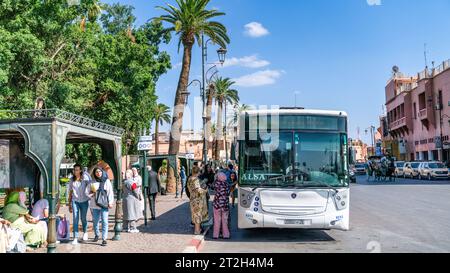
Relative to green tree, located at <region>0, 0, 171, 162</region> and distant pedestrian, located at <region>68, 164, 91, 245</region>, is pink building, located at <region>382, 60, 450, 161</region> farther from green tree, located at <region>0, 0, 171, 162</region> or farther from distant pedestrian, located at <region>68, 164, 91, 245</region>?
distant pedestrian, located at <region>68, 164, 91, 245</region>

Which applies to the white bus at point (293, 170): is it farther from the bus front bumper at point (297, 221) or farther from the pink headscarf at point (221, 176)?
the pink headscarf at point (221, 176)

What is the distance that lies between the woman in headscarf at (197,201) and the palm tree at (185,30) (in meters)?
15.6

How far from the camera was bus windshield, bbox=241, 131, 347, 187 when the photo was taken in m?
10.7

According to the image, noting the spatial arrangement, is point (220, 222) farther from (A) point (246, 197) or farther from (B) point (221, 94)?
(B) point (221, 94)

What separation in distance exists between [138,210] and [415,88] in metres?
59.0

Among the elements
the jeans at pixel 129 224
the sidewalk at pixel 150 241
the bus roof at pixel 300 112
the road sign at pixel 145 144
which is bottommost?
the sidewalk at pixel 150 241

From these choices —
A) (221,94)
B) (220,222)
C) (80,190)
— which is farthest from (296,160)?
(221,94)

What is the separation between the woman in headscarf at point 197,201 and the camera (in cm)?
1150

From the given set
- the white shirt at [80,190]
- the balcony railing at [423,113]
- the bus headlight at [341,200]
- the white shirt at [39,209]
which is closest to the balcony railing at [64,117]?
the white shirt at [80,190]

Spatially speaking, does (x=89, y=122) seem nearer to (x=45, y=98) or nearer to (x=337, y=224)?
(x=337, y=224)

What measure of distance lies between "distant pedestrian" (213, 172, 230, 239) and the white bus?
0.46 metres
